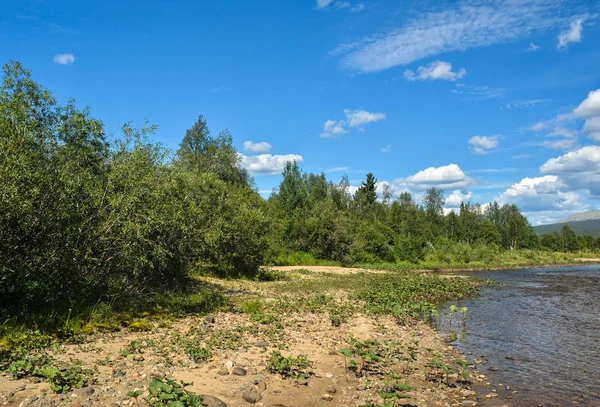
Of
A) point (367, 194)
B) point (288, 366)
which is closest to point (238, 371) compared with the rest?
point (288, 366)

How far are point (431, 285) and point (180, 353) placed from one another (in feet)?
73.2

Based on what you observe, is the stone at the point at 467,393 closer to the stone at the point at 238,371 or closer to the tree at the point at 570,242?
the stone at the point at 238,371

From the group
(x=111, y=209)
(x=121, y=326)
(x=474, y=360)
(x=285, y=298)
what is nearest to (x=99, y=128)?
(x=111, y=209)

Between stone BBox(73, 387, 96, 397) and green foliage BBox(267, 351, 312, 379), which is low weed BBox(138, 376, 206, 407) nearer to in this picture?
stone BBox(73, 387, 96, 397)

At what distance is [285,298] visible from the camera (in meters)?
19.0

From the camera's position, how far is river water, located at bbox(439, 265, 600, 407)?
9.68 metres

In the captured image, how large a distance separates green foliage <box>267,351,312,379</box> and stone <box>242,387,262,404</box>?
1.12 m

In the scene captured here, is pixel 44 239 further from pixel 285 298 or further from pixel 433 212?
pixel 433 212

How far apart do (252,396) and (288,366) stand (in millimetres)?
1713

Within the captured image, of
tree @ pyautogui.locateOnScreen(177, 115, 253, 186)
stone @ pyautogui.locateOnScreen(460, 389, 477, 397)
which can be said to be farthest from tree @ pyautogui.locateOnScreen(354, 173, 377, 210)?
stone @ pyautogui.locateOnScreen(460, 389, 477, 397)

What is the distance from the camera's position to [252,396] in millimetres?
7785

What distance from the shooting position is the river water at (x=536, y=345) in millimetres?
9680

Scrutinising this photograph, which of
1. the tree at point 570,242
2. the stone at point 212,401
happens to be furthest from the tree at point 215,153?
the tree at point 570,242

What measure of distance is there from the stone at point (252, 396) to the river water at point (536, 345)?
17.6ft
